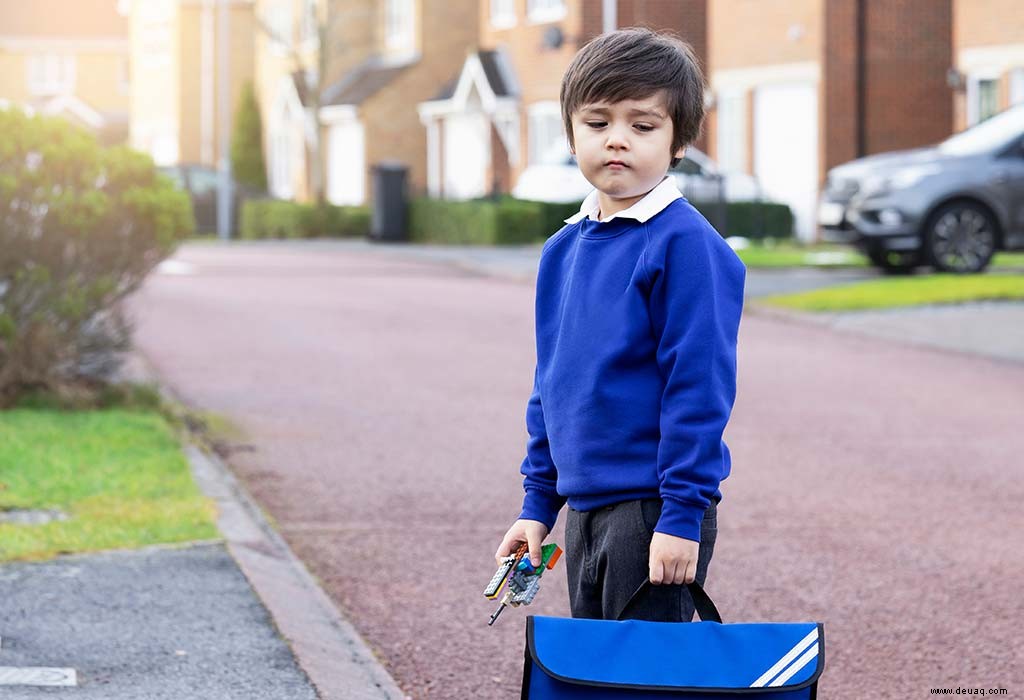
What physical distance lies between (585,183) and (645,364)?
2755 centimetres

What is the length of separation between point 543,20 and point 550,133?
2330 millimetres

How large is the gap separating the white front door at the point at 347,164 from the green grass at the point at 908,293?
27460 millimetres

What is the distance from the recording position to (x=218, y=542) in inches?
244

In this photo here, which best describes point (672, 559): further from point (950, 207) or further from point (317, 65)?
point (317, 65)

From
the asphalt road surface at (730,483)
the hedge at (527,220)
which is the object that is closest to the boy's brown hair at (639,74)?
the asphalt road surface at (730,483)

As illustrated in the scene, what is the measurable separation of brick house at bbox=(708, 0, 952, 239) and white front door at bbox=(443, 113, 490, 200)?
9.68 meters

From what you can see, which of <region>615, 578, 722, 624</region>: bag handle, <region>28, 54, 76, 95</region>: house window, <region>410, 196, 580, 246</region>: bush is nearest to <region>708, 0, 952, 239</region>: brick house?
<region>410, 196, 580, 246</region>: bush

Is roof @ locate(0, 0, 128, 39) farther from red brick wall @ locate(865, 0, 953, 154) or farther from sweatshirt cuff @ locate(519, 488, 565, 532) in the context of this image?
sweatshirt cuff @ locate(519, 488, 565, 532)

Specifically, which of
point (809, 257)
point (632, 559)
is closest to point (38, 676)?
point (632, 559)

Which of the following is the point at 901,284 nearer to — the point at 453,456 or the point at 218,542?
the point at 453,456

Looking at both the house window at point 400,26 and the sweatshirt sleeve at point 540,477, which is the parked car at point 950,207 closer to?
the sweatshirt sleeve at point 540,477

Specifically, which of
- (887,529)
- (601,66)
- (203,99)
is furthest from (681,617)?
(203,99)

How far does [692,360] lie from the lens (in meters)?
3.03

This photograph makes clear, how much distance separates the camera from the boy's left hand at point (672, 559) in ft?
9.89
